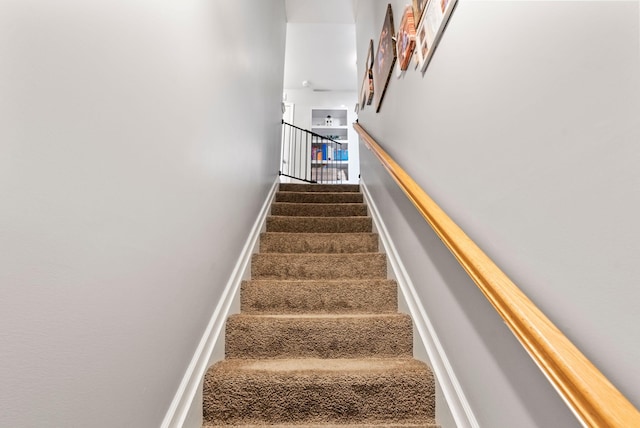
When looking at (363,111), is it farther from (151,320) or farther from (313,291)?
(151,320)

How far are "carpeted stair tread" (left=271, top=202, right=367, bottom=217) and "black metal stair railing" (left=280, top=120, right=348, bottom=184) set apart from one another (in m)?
2.69

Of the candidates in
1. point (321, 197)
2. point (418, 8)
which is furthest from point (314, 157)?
point (418, 8)

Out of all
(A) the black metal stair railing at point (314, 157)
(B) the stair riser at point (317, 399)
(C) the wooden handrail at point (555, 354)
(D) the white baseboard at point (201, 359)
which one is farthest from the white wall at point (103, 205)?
(A) the black metal stair railing at point (314, 157)

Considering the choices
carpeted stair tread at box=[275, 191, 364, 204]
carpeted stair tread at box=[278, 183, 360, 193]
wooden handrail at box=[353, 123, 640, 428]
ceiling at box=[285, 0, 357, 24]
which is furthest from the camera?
ceiling at box=[285, 0, 357, 24]

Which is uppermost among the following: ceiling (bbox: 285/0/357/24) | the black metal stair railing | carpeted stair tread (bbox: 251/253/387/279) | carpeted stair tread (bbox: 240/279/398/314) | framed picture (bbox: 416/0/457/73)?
ceiling (bbox: 285/0/357/24)

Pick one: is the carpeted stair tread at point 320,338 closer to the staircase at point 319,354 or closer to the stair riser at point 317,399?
the staircase at point 319,354

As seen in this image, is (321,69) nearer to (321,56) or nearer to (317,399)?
(321,56)

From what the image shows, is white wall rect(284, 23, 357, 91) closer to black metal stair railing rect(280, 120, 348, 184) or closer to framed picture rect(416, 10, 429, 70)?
black metal stair railing rect(280, 120, 348, 184)

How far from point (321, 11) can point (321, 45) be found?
68 centimetres

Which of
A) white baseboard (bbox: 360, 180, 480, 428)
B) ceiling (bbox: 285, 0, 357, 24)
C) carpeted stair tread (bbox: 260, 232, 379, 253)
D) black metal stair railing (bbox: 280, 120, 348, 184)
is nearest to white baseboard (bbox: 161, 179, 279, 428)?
carpeted stair tread (bbox: 260, 232, 379, 253)

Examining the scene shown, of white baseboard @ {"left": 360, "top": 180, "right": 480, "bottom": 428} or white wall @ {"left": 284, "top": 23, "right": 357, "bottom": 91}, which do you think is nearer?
white baseboard @ {"left": 360, "top": 180, "right": 480, "bottom": 428}

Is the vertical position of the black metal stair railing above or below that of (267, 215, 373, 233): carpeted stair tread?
above

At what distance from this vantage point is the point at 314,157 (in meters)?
5.74

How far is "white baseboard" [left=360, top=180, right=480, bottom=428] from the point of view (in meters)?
0.97
